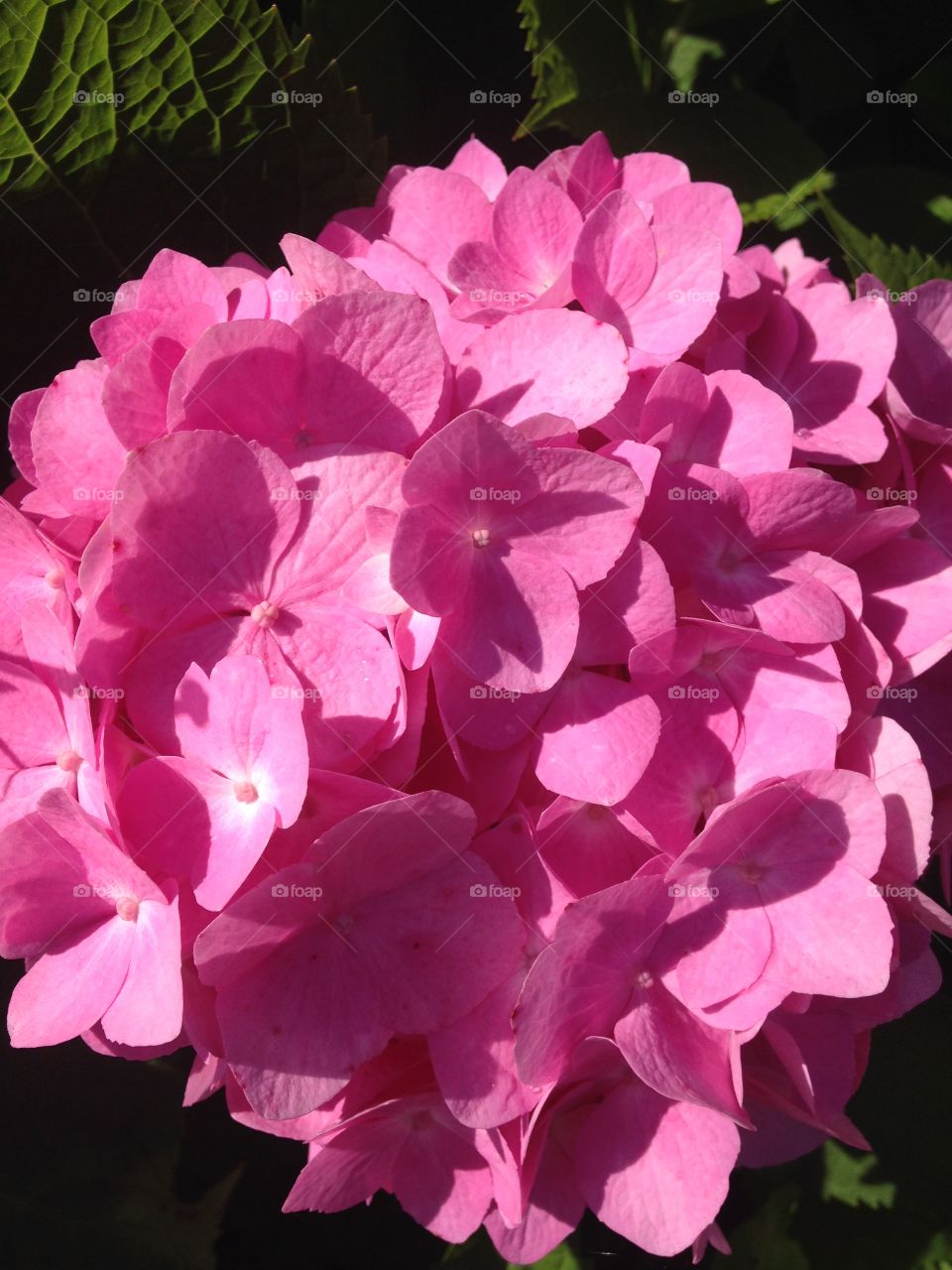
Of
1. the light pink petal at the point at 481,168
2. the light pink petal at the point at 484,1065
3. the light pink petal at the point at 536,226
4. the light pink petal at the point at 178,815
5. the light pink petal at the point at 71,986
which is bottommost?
the light pink petal at the point at 71,986

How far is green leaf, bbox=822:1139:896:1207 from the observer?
3.73 ft

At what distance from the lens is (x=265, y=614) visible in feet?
Result: 2.13

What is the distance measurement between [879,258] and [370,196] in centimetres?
46

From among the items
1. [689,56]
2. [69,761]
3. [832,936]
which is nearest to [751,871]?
[832,936]

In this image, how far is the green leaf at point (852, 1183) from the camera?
Answer: 1138 mm

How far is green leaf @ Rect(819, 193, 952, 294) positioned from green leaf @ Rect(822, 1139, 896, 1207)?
81 centimetres

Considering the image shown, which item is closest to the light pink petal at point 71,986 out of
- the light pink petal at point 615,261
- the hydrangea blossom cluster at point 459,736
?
the hydrangea blossom cluster at point 459,736

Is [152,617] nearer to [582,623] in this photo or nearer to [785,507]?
[582,623]

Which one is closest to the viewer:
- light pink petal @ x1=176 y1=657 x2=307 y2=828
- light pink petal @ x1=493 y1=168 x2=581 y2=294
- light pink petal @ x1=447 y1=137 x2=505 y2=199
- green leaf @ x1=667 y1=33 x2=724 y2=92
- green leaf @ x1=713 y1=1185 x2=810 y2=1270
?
light pink petal @ x1=176 y1=657 x2=307 y2=828

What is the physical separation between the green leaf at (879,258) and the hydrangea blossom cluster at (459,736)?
38cm

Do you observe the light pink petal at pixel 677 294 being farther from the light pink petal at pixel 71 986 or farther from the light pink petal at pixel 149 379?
the light pink petal at pixel 71 986

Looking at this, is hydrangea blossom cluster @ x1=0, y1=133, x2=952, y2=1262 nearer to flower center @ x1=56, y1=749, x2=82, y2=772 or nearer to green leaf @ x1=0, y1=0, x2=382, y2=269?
flower center @ x1=56, y1=749, x2=82, y2=772

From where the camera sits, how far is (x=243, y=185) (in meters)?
0.97

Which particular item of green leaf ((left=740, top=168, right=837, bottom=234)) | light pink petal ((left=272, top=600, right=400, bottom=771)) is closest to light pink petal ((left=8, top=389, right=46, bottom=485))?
light pink petal ((left=272, top=600, right=400, bottom=771))
